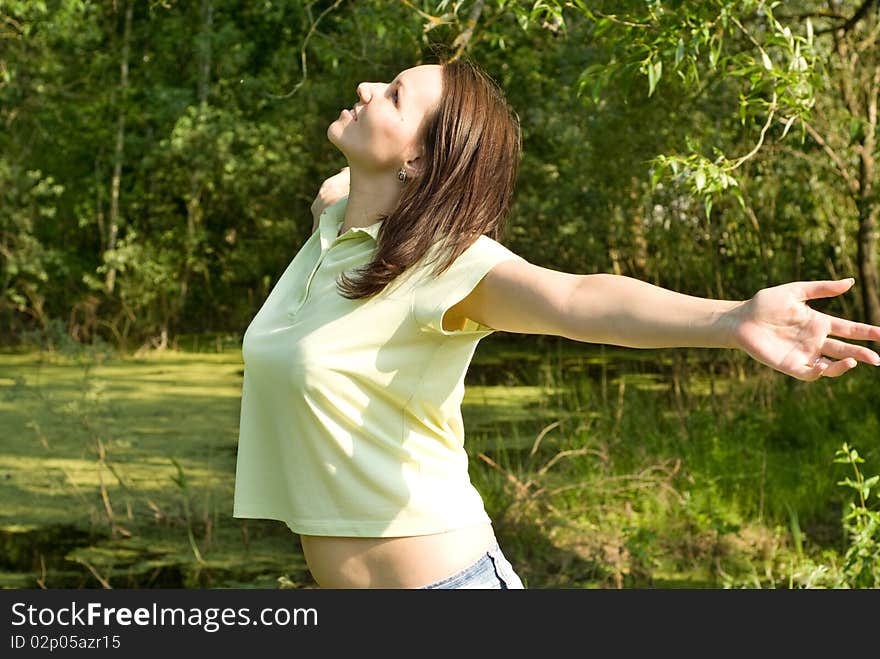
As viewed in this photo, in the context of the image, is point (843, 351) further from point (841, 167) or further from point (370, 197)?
point (841, 167)

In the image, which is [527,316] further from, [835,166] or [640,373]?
[640,373]

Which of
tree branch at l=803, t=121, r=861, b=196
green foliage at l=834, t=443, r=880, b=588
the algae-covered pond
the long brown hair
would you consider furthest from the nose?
tree branch at l=803, t=121, r=861, b=196

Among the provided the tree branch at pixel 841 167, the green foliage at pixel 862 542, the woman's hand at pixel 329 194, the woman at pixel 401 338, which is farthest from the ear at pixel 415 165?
the tree branch at pixel 841 167

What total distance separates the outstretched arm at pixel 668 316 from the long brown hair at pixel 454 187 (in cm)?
11

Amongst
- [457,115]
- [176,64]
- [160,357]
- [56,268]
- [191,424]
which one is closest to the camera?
[457,115]

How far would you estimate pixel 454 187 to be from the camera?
5.83 feet

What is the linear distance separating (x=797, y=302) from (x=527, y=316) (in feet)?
1.21

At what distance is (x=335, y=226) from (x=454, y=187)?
247 mm

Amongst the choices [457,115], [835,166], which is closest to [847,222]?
[835,166]

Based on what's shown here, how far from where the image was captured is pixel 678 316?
4.87 feet

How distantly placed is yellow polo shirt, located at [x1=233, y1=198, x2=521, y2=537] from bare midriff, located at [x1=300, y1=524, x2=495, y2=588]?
2 cm

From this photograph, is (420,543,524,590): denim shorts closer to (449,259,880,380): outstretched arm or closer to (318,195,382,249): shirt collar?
(449,259,880,380): outstretched arm

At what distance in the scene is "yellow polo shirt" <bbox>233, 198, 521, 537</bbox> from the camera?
1.69 metres

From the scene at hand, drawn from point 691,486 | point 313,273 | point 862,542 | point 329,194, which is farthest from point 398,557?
point 691,486
